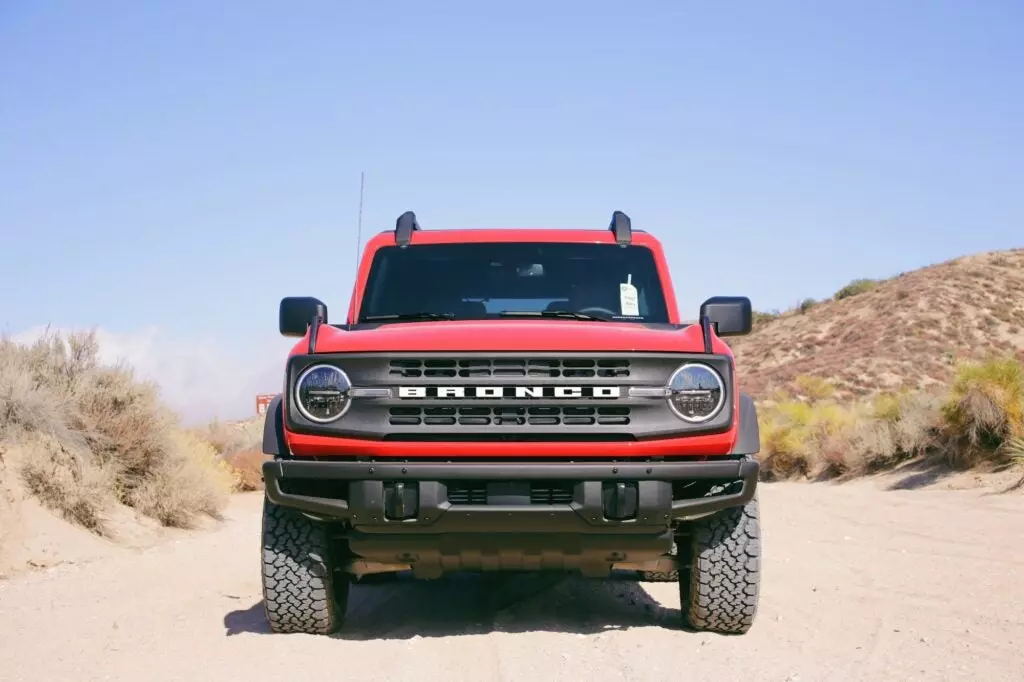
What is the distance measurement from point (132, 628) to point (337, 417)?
2072 mm

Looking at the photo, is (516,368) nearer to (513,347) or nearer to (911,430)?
(513,347)

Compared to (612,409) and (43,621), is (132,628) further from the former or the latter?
(612,409)

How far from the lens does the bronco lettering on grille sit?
5.41 m

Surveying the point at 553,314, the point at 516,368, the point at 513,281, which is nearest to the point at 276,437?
the point at 516,368

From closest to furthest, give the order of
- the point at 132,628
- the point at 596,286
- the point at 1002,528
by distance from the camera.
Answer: the point at 132,628 < the point at 596,286 < the point at 1002,528

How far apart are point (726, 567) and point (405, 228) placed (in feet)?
9.78

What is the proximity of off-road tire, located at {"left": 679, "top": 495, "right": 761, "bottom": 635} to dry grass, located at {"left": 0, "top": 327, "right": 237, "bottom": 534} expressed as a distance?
6888 mm

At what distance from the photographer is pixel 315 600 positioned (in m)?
5.89

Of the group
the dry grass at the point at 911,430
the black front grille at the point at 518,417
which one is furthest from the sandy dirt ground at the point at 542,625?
the dry grass at the point at 911,430

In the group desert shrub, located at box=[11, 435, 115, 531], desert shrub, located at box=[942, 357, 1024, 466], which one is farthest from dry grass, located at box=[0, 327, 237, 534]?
desert shrub, located at box=[942, 357, 1024, 466]

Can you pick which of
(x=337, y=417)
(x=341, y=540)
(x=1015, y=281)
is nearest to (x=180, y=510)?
(x=341, y=540)

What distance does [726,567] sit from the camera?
19.2 ft

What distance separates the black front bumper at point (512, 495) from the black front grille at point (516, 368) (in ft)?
1.38

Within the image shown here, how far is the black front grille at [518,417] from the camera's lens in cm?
541
